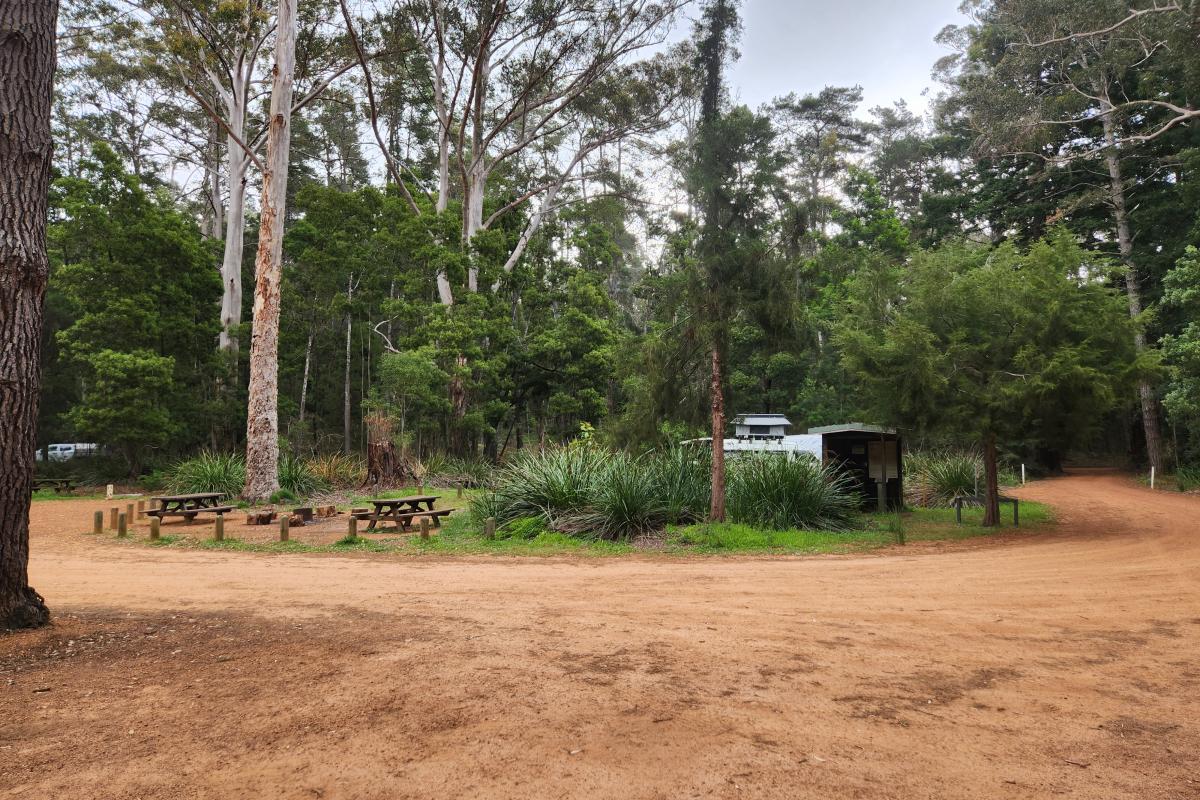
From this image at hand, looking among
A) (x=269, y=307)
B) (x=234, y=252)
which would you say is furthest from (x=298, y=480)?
(x=234, y=252)

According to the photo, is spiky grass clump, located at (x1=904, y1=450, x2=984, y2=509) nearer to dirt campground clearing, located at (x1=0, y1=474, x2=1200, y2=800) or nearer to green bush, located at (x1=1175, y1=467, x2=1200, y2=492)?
green bush, located at (x1=1175, y1=467, x2=1200, y2=492)

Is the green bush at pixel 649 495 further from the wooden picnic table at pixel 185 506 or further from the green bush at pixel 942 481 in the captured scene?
the green bush at pixel 942 481

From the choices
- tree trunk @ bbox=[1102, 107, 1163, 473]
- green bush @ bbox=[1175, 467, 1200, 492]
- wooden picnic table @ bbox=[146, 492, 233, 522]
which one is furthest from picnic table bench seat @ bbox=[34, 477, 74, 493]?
tree trunk @ bbox=[1102, 107, 1163, 473]

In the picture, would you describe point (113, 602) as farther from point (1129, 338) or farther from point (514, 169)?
point (514, 169)

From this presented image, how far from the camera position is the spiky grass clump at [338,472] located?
67.7ft

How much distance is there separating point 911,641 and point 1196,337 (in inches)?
774

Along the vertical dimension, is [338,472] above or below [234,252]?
below

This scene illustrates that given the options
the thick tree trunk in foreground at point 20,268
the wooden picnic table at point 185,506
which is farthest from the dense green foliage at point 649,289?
the thick tree trunk in foreground at point 20,268

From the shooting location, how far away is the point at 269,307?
17.3m

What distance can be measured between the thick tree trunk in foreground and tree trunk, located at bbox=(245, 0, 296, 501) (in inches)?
493

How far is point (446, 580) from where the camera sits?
786cm

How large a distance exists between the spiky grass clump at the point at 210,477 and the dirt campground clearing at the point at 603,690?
38.2 feet

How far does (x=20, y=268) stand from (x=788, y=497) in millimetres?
11573

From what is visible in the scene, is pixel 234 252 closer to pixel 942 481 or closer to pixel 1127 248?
pixel 942 481
